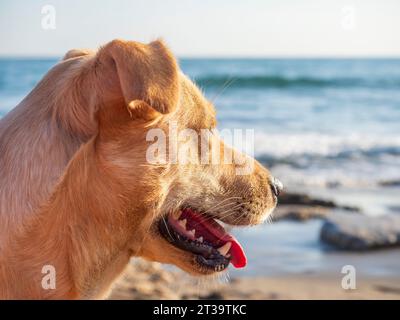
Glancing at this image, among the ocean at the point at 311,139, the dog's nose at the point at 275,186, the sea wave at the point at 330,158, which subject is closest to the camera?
the dog's nose at the point at 275,186

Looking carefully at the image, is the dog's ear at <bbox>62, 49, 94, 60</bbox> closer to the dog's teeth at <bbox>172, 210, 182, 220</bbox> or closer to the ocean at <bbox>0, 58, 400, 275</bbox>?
the ocean at <bbox>0, 58, 400, 275</bbox>

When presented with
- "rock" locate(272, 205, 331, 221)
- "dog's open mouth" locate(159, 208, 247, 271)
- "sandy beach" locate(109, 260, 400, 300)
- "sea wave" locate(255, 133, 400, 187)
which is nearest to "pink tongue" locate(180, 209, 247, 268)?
"dog's open mouth" locate(159, 208, 247, 271)

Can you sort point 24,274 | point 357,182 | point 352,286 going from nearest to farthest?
point 24,274
point 352,286
point 357,182

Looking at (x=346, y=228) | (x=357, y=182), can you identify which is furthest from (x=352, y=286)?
(x=357, y=182)

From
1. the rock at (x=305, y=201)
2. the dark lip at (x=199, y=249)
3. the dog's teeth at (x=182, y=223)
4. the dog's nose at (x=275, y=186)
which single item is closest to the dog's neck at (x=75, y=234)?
the dark lip at (x=199, y=249)

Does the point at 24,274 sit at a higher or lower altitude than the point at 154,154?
lower

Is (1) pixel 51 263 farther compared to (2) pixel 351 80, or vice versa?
(2) pixel 351 80

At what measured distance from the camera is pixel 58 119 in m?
2.95

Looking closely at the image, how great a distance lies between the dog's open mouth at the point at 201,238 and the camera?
3.42 metres

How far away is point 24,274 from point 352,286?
4364 mm

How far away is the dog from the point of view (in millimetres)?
2834

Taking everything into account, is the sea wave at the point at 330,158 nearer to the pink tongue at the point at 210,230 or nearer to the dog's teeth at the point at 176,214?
the pink tongue at the point at 210,230

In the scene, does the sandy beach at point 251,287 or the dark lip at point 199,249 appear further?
the sandy beach at point 251,287

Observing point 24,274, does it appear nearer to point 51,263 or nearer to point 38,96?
point 51,263
